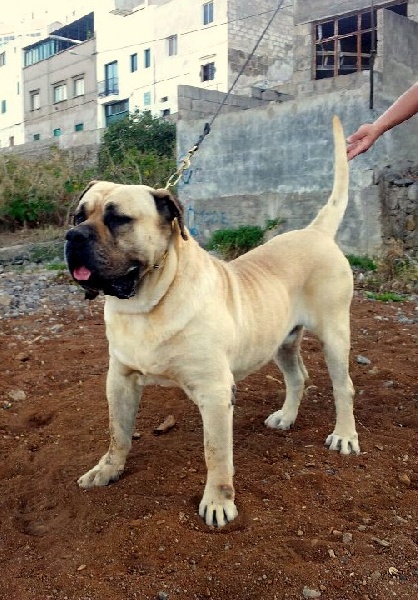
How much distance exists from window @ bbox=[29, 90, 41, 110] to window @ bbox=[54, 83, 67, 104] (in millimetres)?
2105

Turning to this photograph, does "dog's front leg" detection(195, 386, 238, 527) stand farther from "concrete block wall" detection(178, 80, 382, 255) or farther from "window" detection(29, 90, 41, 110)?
"window" detection(29, 90, 41, 110)

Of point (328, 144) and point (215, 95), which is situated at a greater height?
point (215, 95)

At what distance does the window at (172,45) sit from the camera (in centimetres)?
3388

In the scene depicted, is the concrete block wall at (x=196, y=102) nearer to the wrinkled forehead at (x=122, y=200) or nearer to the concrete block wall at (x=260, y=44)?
the wrinkled forehead at (x=122, y=200)

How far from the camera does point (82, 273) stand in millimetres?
2734

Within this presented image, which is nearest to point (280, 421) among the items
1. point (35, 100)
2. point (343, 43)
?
point (343, 43)

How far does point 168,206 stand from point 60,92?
44.8 meters

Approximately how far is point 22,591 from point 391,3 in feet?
64.4

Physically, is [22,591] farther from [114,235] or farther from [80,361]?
[80,361]

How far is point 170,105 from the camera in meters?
34.0

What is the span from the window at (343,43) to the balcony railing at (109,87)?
2183cm

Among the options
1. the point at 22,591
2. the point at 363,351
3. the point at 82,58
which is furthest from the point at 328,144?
the point at 82,58

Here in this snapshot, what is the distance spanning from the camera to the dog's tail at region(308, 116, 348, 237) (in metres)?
4.12

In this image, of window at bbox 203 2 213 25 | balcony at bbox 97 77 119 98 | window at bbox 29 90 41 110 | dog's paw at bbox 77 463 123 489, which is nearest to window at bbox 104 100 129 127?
balcony at bbox 97 77 119 98
